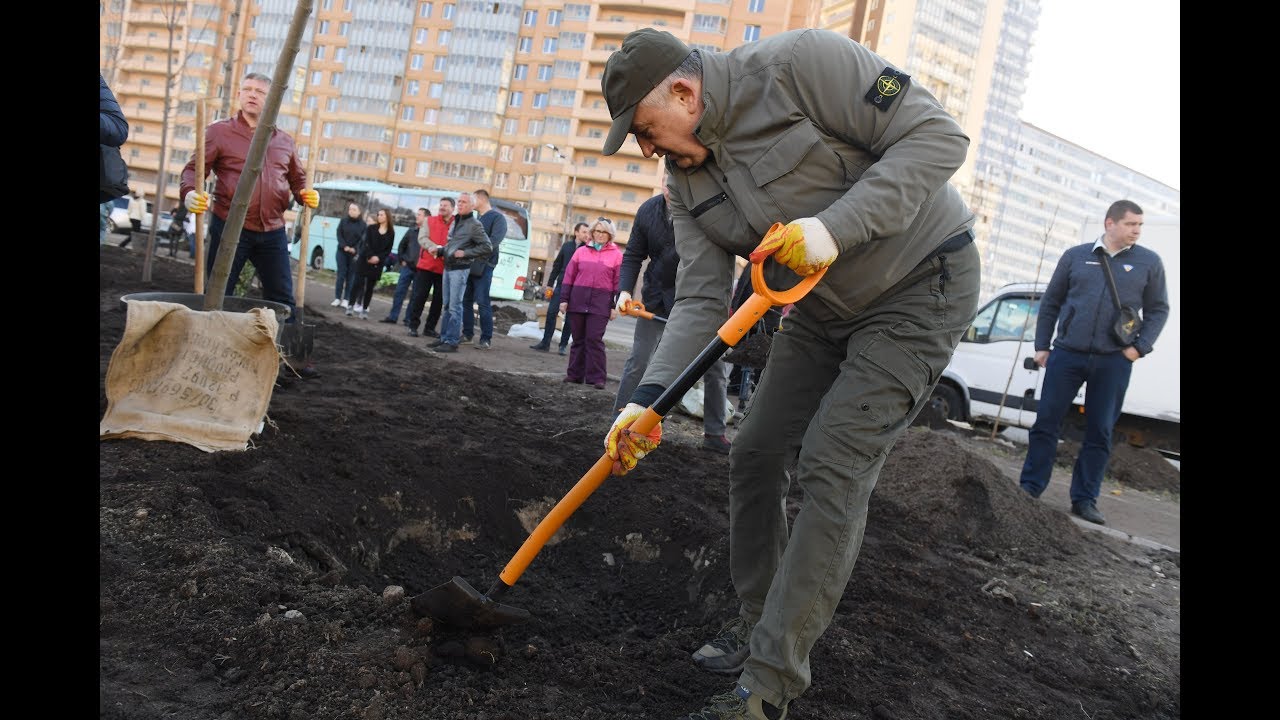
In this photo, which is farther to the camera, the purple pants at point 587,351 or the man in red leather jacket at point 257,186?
the purple pants at point 587,351

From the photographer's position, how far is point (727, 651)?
2.53 m

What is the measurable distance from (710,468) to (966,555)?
150 centimetres

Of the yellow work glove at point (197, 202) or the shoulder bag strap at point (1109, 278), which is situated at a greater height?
the shoulder bag strap at point (1109, 278)

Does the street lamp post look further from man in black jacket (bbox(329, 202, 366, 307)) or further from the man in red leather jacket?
the man in red leather jacket

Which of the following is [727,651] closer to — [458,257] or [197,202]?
[197,202]

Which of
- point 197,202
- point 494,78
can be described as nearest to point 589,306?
point 197,202

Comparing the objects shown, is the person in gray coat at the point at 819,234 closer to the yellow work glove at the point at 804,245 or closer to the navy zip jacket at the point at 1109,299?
the yellow work glove at the point at 804,245

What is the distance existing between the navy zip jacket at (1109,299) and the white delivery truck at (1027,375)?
11.5 ft

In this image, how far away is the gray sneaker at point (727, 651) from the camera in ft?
8.13

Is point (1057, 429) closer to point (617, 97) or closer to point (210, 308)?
point (617, 97)

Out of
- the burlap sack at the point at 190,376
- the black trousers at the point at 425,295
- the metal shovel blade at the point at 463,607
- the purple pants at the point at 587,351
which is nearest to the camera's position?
the metal shovel blade at the point at 463,607

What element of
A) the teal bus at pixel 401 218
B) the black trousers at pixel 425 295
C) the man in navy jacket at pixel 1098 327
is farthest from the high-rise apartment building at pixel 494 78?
the man in navy jacket at pixel 1098 327
